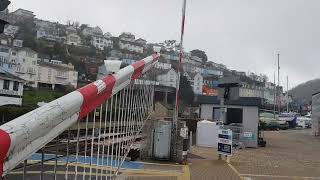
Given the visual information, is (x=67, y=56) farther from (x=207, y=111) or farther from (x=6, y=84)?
(x=207, y=111)

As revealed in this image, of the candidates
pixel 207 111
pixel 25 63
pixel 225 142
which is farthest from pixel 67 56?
pixel 225 142

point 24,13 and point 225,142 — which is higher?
point 24,13

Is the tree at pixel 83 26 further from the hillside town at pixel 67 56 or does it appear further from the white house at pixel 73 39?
the white house at pixel 73 39

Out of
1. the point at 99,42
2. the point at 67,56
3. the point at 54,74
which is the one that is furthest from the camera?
the point at 99,42

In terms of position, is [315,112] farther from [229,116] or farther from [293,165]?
[293,165]

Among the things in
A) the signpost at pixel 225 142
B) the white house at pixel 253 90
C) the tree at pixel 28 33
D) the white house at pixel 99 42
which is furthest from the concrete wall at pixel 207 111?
the white house at pixel 99 42

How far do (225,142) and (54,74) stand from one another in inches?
3631

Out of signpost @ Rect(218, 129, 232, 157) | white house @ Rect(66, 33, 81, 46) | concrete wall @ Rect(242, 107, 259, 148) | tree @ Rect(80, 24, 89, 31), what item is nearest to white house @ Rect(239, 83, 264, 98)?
white house @ Rect(66, 33, 81, 46)

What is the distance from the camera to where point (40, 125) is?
2082 millimetres

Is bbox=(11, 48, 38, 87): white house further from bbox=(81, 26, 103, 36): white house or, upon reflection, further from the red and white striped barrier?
the red and white striped barrier

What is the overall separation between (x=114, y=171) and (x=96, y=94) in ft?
8.02

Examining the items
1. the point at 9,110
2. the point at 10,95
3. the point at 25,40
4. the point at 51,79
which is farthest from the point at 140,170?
the point at 25,40

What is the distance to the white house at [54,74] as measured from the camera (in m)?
104

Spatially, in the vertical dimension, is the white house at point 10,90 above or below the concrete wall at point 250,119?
above
